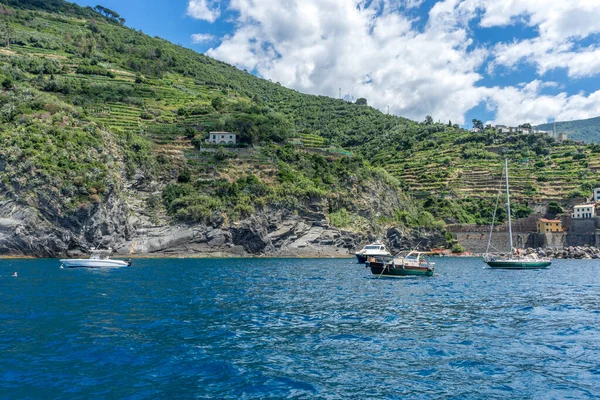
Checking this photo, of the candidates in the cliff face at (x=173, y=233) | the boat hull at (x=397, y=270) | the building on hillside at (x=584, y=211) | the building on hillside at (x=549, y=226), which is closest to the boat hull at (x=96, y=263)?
the cliff face at (x=173, y=233)

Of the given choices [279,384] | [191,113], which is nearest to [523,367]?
[279,384]

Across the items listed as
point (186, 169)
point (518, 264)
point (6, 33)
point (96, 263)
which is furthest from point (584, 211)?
point (6, 33)

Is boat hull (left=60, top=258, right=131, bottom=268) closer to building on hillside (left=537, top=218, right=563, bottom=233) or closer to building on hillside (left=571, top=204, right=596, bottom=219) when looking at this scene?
building on hillside (left=537, top=218, right=563, bottom=233)

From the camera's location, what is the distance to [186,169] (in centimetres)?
8444

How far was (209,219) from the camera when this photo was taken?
7456 centimetres

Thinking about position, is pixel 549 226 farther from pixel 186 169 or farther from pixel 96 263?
pixel 96 263

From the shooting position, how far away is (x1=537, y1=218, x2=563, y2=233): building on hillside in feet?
319

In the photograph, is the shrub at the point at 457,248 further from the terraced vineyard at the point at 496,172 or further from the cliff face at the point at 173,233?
the terraced vineyard at the point at 496,172

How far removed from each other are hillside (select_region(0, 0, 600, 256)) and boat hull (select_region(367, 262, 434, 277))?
34.8m

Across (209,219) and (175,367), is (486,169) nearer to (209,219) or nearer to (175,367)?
(209,219)

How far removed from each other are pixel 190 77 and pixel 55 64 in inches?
1793

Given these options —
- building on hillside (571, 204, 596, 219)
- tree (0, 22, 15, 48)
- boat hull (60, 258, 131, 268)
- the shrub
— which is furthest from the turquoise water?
tree (0, 22, 15, 48)


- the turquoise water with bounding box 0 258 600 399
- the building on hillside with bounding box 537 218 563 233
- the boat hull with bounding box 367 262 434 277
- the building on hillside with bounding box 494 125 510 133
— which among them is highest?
the building on hillside with bounding box 494 125 510 133

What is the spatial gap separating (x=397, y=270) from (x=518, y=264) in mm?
24401
